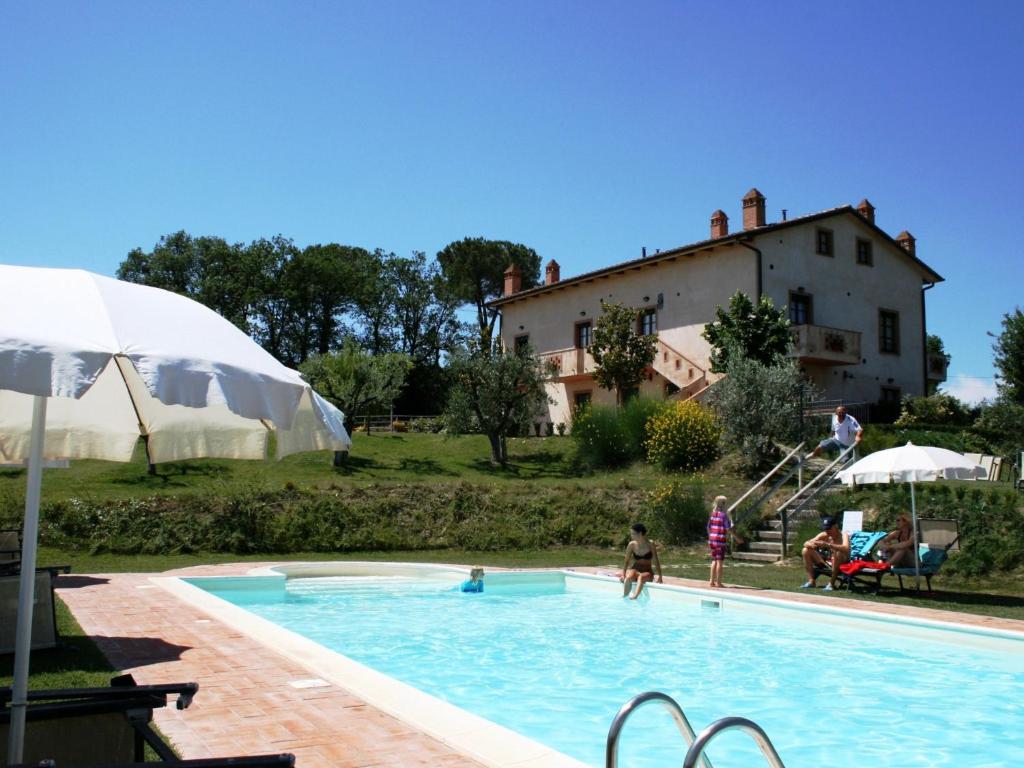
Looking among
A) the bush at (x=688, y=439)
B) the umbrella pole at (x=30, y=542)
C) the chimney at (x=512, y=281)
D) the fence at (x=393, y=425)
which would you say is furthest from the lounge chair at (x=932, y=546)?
the chimney at (x=512, y=281)

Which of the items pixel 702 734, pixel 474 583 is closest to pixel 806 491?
pixel 474 583

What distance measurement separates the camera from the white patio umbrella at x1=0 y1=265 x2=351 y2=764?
108 inches

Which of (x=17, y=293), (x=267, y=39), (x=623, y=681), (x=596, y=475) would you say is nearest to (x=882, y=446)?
(x=596, y=475)

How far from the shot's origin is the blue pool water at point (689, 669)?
21.4 ft

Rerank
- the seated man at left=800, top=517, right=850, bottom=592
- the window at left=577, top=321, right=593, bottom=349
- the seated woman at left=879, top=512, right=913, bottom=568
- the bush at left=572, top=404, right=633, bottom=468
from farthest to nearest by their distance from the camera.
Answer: the window at left=577, top=321, right=593, bottom=349
the bush at left=572, top=404, right=633, bottom=468
the seated man at left=800, top=517, right=850, bottom=592
the seated woman at left=879, top=512, right=913, bottom=568

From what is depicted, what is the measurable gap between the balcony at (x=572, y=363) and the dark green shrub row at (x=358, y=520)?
13281 millimetres

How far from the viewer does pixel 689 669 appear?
8.93 metres

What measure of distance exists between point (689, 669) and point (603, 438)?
16.9m

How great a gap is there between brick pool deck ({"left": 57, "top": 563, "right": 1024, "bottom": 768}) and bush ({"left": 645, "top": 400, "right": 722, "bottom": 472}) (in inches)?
501

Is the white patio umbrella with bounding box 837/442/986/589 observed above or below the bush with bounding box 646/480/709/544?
above

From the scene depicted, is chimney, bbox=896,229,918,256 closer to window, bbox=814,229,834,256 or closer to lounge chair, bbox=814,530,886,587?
window, bbox=814,229,834,256

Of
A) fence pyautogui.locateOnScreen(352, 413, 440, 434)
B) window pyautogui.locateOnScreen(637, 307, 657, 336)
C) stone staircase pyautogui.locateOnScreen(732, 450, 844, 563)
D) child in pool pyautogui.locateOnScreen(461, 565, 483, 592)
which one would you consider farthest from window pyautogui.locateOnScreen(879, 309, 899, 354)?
child in pool pyautogui.locateOnScreen(461, 565, 483, 592)

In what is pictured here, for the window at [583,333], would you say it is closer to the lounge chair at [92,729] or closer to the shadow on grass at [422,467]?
the shadow on grass at [422,467]

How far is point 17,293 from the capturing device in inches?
120
